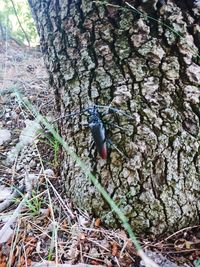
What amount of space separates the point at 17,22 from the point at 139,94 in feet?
10.5

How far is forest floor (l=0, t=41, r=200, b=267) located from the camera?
1141 mm

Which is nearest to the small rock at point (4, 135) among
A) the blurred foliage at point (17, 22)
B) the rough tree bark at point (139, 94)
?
the rough tree bark at point (139, 94)

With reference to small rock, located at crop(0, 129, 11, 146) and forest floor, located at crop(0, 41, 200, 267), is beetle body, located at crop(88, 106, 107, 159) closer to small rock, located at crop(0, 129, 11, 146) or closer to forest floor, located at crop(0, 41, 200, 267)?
forest floor, located at crop(0, 41, 200, 267)

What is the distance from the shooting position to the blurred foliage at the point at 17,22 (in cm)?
344

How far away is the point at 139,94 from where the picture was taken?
3.75 feet

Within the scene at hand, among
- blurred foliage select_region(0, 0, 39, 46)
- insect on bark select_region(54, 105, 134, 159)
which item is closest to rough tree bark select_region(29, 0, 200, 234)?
insect on bark select_region(54, 105, 134, 159)

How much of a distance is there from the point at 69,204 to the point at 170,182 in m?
0.47

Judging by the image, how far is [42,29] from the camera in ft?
4.33

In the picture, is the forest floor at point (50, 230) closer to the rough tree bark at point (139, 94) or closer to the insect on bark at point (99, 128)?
the rough tree bark at point (139, 94)

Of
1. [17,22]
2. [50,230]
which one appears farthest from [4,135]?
[17,22]

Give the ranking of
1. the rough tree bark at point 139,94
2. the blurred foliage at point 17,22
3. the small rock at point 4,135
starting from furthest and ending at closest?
the blurred foliage at point 17,22 → the small rock at point 4,135 → the rough tree bark at point 139,94

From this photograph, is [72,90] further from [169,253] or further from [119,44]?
[169,253]

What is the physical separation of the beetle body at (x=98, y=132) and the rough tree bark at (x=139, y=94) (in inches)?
2.0

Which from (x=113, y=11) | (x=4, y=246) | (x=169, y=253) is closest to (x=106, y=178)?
(x=169, y=253)
